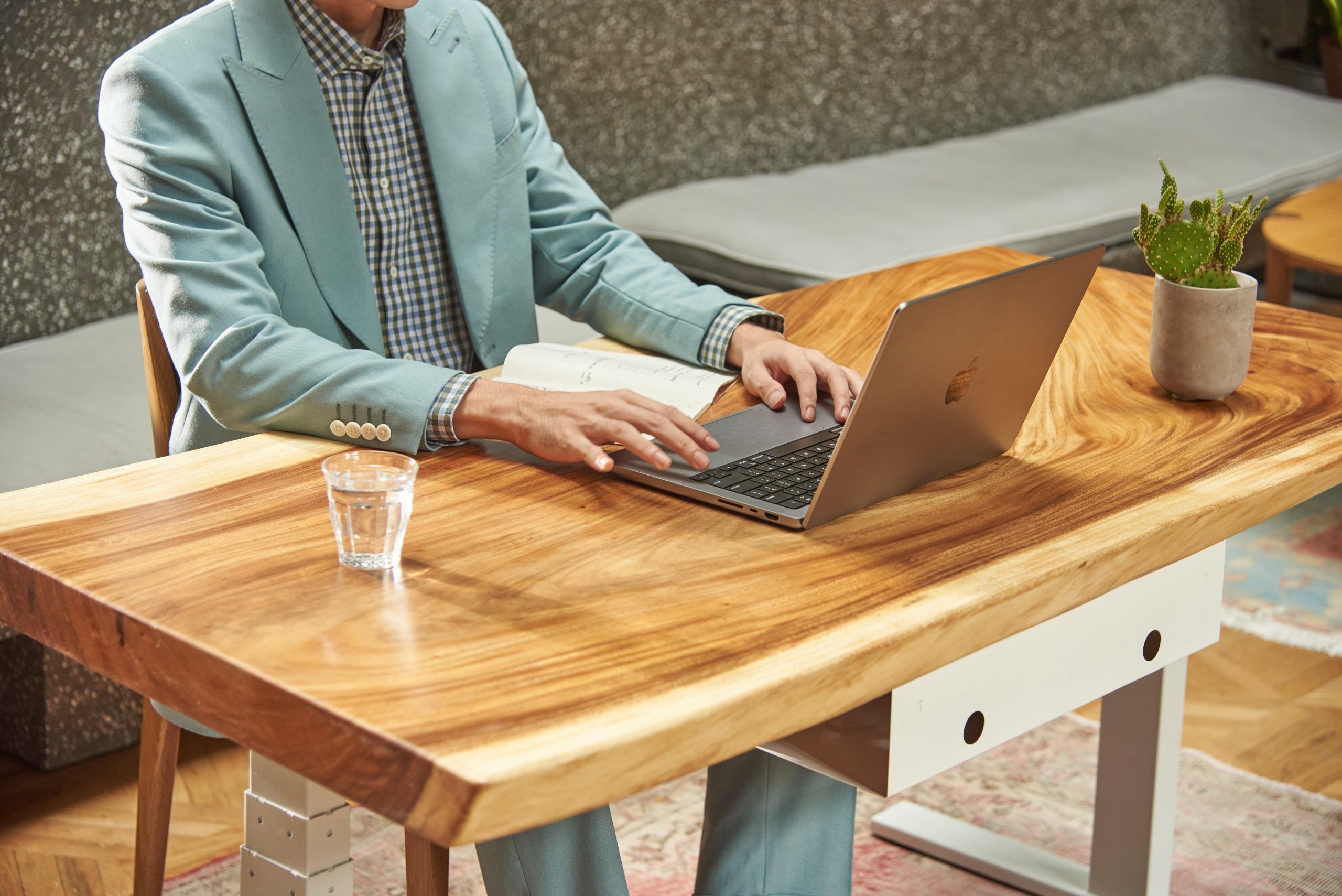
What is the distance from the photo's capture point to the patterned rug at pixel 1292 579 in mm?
2281

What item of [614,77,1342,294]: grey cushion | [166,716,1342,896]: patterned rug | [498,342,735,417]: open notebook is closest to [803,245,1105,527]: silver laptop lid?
[498,342,735,417]: open notebook

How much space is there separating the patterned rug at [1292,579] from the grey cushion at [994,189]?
663 mm

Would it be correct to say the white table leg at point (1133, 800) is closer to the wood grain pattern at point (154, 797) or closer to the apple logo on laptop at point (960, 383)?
the apple logo on laptop at point (960, 383)

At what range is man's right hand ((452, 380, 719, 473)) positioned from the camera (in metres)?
1.07

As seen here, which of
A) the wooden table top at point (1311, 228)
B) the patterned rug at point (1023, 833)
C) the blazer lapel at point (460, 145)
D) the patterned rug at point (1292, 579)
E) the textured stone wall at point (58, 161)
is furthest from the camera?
the wooden table top at point (1311, 228)

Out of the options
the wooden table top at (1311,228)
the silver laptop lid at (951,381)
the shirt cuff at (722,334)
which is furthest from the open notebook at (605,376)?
the wooden table top at (1311,228)

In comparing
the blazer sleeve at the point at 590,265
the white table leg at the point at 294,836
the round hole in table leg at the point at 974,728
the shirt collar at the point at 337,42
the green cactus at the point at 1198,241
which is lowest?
the white table leg at the point at 294,836

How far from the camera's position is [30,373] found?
203cm

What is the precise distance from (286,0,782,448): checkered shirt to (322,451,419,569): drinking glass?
1.64ft

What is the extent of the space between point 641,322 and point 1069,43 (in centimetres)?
283

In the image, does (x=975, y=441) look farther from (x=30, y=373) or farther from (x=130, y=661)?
(x=30, y=373)

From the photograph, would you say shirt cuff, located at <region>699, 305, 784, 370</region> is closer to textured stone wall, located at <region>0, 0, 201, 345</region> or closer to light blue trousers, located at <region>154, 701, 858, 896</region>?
light blue trousers, located at <region>154, 701, 858, 896</region>

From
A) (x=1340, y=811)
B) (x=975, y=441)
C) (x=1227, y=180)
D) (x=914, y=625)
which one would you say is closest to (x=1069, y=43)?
(x=1227, y=180)

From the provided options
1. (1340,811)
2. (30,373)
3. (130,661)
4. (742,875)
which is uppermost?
(130,661)
